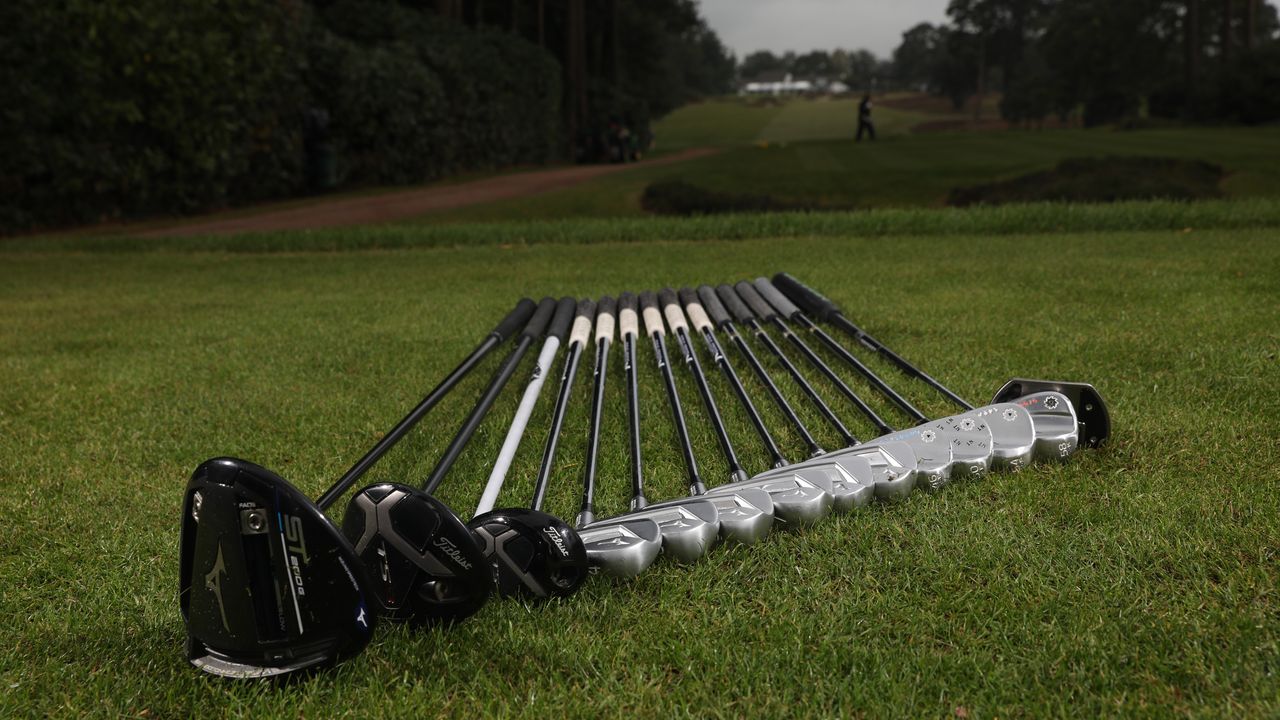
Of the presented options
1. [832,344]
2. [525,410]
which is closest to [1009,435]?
[832,344]

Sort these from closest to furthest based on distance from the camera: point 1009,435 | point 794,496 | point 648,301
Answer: point 794,496 < point 1009,435 < point 648,301

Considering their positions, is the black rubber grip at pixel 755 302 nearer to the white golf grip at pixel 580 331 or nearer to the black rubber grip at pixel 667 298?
the black rubber grip at pixel 667 298

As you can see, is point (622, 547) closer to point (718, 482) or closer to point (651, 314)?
point (718, 482)

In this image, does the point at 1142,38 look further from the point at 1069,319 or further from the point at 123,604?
the point at 123,604

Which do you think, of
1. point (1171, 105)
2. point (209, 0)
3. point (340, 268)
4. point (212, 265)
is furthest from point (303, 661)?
point (1171, 105)

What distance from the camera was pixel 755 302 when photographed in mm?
5270

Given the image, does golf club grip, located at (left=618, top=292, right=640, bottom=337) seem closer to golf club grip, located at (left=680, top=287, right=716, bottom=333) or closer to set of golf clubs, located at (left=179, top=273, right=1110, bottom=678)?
golf club grip, located at (left=680, top=287, right=716, bottom=333)

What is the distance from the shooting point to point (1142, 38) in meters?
65.5

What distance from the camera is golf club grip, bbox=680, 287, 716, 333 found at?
15.4ft

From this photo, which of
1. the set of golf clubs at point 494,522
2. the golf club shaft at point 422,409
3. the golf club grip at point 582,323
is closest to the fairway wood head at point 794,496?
the set of golf clubs at point 494,522

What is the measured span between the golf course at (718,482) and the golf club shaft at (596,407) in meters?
0.12

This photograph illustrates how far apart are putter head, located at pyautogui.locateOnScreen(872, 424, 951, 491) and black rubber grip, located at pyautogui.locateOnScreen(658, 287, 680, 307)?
252 centimetres

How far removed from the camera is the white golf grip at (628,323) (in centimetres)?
455

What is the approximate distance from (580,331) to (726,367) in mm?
949
